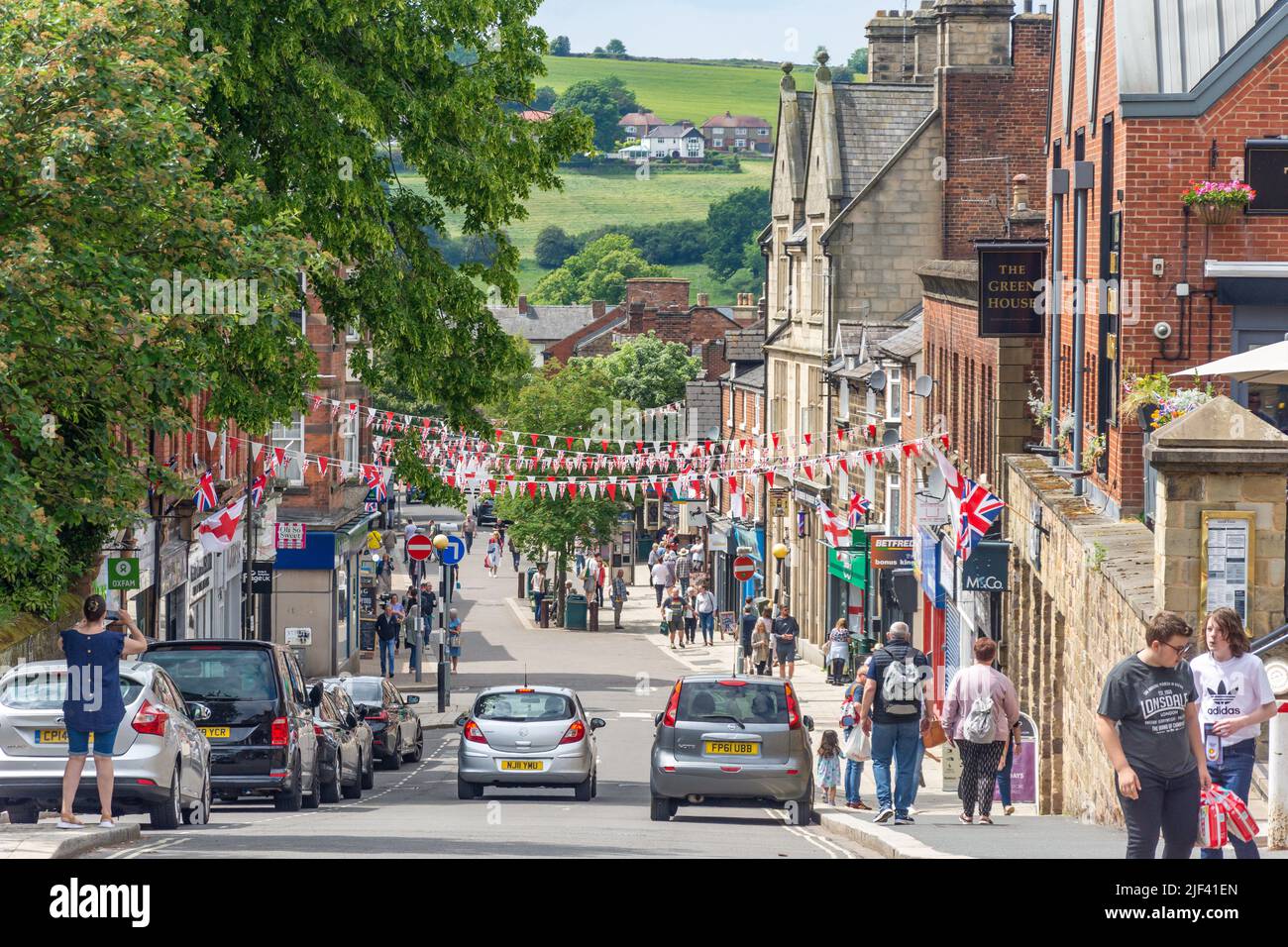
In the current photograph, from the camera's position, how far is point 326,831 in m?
15.1

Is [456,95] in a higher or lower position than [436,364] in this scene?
higher

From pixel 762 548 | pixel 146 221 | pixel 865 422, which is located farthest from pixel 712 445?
pixel 146 221

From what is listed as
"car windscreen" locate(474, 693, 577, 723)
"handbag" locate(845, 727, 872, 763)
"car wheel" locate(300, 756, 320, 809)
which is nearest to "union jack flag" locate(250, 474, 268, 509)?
"car windscreen" locate(474, 693, 577, 723)

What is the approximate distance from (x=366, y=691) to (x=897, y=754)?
47.6 feet

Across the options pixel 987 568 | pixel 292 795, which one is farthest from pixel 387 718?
pixel 292 795

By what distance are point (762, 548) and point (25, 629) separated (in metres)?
35.3

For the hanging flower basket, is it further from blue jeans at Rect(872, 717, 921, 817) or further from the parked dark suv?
the parked dark suv

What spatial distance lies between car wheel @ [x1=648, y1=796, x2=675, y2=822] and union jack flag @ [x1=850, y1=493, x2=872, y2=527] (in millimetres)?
23678

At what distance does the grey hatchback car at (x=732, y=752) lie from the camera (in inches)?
771

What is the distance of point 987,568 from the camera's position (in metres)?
25.9

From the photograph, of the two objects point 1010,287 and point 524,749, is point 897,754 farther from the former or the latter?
point 1010,287

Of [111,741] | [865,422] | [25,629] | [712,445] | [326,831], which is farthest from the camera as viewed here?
[712,445]

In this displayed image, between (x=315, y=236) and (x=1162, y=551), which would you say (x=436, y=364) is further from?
(x=1162, y=551)

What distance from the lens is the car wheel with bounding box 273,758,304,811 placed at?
1927cm
